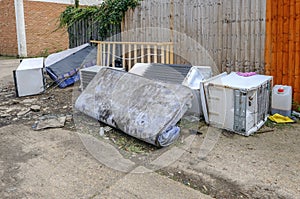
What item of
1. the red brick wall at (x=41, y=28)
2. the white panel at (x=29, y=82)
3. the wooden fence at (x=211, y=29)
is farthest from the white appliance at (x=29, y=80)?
the red brick wall at (x=41, y=28)

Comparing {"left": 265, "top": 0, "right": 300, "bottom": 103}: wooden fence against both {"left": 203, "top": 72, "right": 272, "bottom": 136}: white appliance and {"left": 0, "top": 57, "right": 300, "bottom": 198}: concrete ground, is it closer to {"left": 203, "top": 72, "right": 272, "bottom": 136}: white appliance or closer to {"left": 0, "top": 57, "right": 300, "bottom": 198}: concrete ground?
{"left": 203, "top": 72, "right": 272, "bottom": 136}: white appliance

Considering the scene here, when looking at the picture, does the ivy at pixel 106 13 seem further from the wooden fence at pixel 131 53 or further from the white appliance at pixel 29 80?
the white appliance at pixel 29 80

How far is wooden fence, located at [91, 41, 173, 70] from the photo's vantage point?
5.85 m

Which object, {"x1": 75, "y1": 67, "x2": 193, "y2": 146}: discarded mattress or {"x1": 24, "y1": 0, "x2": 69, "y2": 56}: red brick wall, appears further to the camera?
{"x1": 24, "y1": 0, "x2": 69, "y2": 56}: red brick wall

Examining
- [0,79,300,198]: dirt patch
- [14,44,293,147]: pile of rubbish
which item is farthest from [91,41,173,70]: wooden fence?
[0,79,300,198]: dirt patch

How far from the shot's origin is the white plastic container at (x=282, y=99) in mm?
4220

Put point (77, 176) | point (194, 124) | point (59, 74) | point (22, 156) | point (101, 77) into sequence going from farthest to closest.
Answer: point (59, 74) → point (101, 77) → point (194, 124) → point (22, 156) → point (77, 176)

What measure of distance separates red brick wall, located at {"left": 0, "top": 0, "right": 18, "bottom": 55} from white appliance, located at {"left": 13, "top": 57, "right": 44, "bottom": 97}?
11.7 m

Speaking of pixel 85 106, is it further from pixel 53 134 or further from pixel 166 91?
pixel 166 91

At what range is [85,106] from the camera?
14.6 feet

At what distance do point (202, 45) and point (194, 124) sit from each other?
183 cm

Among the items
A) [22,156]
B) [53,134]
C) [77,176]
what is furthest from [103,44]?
[77,176]

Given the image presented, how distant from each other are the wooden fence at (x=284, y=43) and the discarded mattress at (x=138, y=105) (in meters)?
1.65

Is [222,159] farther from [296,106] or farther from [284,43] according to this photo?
[284,43]
